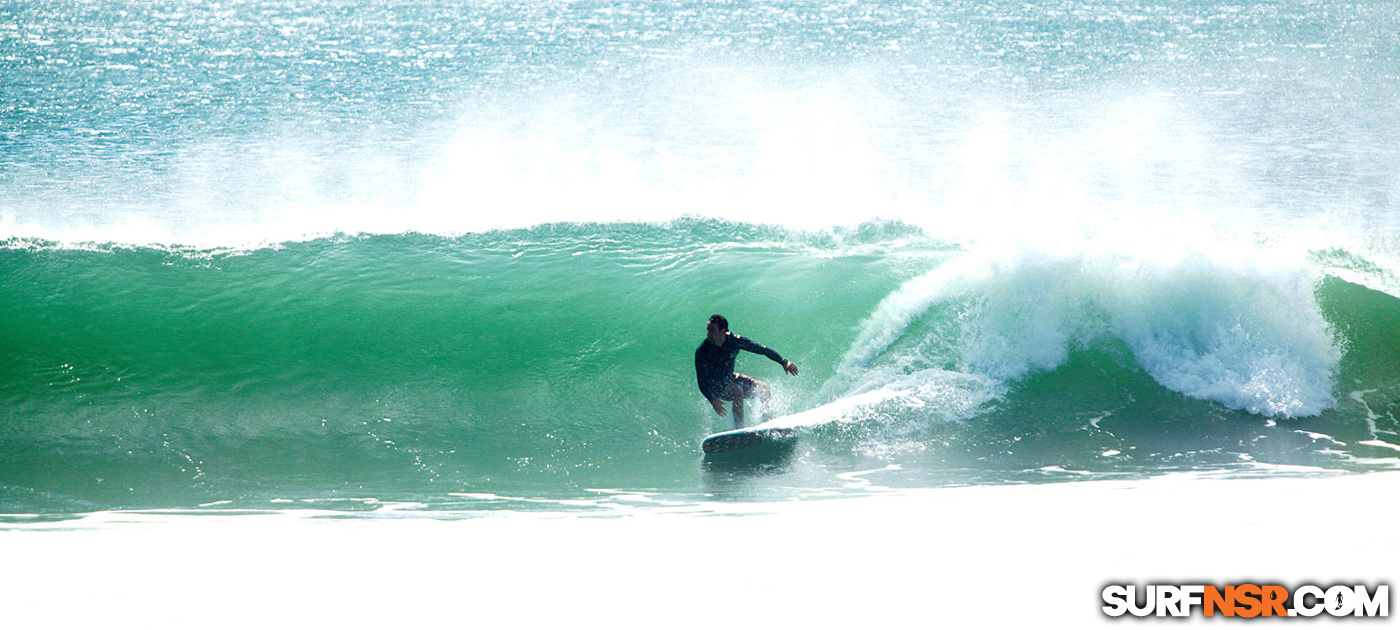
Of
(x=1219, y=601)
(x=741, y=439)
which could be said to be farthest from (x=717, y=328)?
(x=1219, y=601)

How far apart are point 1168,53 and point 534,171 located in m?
23.4

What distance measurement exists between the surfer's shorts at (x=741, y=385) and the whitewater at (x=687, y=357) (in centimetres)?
51

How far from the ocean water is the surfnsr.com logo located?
7.95 ft

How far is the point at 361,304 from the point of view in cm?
940

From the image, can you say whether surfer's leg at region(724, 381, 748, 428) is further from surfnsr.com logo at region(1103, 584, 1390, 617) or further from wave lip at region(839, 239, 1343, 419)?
surfnsr.com logo at region(1103, 584, 1390, 617)

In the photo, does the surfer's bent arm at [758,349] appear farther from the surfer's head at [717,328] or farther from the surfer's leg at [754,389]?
the surfer's leg at [754,389]

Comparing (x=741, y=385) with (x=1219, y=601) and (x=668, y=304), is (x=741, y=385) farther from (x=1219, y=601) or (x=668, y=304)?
(x=1219, y=601)

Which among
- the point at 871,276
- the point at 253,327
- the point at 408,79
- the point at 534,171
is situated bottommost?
the point at 253,327

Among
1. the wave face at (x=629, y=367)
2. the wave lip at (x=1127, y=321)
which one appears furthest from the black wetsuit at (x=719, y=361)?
the wave lip at (x=1127, y=321)

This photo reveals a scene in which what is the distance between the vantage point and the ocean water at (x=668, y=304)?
A: 6.91 meters

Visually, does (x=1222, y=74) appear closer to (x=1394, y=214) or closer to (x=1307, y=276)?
(x=1394, y=214)

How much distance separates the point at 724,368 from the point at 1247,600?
381 centimetres

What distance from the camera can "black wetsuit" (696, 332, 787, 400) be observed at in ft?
22.5

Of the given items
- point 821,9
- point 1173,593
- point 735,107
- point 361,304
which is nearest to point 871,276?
point 361,304
